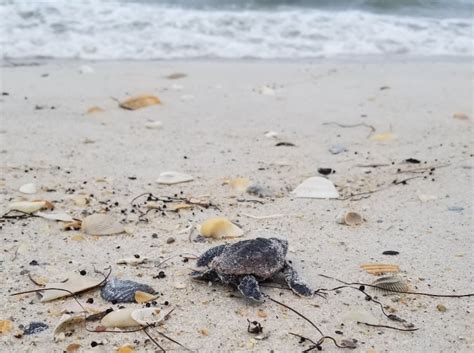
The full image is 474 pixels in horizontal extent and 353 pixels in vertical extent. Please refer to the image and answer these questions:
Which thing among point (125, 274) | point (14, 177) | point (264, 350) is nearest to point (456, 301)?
point (264, 350)

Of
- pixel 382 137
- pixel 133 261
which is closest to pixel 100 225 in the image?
pixel 133 261

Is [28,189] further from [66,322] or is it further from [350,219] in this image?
[350,219]

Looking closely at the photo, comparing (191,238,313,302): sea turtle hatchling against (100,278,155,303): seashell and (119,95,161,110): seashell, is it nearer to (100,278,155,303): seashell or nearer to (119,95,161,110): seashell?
(100,278,155,303): seashell

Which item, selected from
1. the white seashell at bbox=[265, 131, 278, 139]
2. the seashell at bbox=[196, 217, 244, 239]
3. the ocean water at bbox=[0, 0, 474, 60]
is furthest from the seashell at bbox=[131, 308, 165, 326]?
the ocean water at bbox=[0, 0, 474, 60]

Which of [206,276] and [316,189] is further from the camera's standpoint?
[316,189]

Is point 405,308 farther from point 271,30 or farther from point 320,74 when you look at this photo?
point 271,30

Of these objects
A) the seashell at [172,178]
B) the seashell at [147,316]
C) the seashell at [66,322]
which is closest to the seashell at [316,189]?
the seashell at [172,178]
